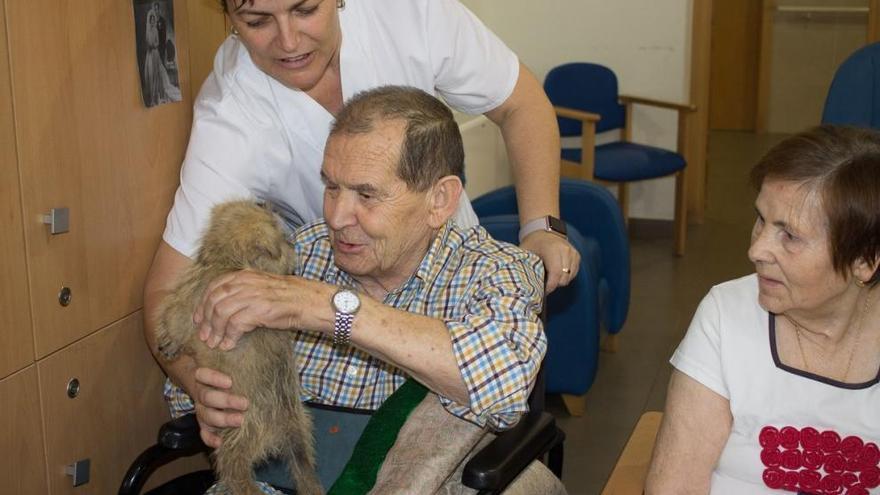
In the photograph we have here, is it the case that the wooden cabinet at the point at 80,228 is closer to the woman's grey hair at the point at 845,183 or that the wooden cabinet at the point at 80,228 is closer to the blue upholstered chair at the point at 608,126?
the woman's grey hair at the point at 845,183

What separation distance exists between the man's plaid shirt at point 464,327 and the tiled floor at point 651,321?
130 centimetres

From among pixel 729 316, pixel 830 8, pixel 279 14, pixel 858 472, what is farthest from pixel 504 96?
pixel 830 8

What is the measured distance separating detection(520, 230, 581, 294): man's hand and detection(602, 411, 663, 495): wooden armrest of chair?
0.35 meters

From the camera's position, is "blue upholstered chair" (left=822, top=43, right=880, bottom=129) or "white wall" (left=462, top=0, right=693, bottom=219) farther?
"white wall" (left=462, top=0, right=693, bottom=219)

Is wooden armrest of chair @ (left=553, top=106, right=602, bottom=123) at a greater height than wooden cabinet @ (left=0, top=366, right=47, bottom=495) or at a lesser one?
greater

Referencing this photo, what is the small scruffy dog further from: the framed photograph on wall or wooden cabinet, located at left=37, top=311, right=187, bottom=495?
the framed photograph on wall

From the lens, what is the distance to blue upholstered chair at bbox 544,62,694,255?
20.1 ft

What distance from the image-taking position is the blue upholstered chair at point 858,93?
118 inches

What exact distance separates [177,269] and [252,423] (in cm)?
44

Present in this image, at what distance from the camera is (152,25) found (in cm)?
224

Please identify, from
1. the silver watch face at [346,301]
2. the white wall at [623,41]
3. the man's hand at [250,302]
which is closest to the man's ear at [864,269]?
the silver watch face at [346,301]

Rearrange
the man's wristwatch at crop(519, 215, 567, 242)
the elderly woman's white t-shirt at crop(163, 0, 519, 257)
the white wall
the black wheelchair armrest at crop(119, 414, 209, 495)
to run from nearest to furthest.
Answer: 1. the black wheelchair armrest at crop(119, 414, 209, 495)
2. the elderly woman's white t-shirt at crop(163, 0, 519, 257)
3. the man's wristwatch at crop(519, 215, 567, 242)
4. the white wall

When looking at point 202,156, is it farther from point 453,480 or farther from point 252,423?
point 453,480

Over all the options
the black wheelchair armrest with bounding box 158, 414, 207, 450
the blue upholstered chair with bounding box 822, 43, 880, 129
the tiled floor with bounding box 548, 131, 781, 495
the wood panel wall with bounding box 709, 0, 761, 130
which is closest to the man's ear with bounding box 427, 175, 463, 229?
the black wheelchair armrest with bounding box 158, 414, 207, 450
